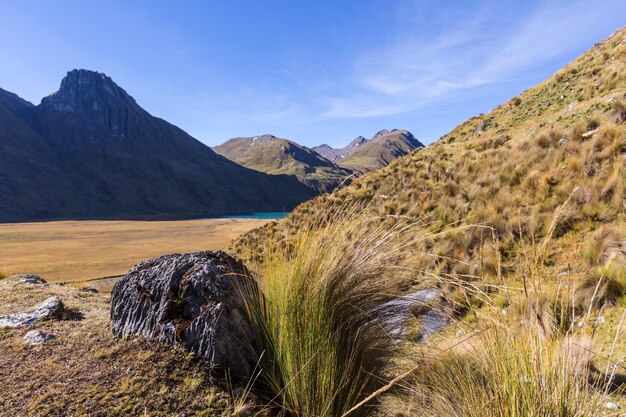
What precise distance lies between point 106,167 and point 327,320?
6233 inches

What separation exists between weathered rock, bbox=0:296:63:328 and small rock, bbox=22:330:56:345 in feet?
2.09

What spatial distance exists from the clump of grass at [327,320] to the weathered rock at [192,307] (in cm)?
14

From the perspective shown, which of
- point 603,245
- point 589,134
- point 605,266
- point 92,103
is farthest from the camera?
point 92,103

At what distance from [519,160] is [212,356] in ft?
23.2

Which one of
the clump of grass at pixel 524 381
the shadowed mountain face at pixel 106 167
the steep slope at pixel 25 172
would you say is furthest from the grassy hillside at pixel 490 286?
the steep slope at pixel 25 172

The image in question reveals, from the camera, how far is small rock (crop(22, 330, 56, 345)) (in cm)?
258

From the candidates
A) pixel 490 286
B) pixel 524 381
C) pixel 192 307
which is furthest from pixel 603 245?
pixel 192 307

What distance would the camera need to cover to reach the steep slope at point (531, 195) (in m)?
3.50

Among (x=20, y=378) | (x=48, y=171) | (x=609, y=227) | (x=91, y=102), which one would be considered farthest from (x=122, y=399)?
(x=91, y=102)

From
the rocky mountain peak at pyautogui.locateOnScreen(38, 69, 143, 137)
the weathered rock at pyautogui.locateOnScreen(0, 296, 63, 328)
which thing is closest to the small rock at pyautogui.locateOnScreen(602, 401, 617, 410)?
the weathered rock at pyautogui.locateOnScreen(0, 296, 63, 328)

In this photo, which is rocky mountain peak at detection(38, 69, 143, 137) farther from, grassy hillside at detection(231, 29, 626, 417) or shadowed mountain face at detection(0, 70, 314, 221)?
grassy hillside at detection(231, 29, 626, 417)

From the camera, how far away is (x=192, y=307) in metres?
2.20

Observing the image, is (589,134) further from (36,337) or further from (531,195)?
(36,337)

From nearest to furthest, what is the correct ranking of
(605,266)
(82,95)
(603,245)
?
(605,266) → (603,245) → (82,95)
